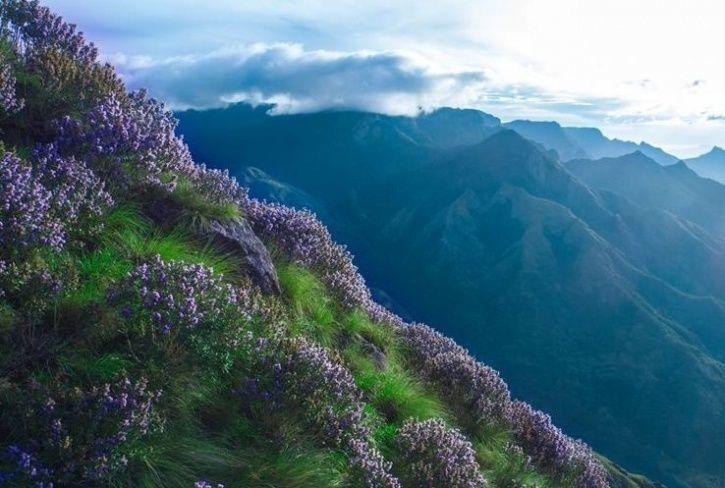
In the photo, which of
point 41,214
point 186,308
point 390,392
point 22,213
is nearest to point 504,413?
point 390,392

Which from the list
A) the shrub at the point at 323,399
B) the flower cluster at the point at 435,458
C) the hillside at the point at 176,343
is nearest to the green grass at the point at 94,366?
the hillside at the point at 176,343

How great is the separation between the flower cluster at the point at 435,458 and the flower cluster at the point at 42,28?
29.6 feet

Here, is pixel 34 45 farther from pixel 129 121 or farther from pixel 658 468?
pixel 658 468

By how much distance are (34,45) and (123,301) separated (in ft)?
24.0

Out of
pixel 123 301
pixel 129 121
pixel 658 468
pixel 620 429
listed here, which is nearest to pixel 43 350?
pixel 123 301

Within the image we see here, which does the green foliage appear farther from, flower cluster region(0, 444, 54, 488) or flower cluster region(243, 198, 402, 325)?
flower cluster region(0, 444, 54, 488)

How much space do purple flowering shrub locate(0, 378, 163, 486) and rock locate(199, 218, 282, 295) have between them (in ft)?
12.6

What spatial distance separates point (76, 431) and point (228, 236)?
4496mm

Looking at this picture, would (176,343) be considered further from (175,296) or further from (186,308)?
(175,296)

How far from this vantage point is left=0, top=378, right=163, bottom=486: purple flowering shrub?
4176 millimetres

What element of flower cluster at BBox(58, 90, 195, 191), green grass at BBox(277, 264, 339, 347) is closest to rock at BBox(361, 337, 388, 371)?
green grass at BBox(277, 264, 339, 347)

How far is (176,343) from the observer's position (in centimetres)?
558

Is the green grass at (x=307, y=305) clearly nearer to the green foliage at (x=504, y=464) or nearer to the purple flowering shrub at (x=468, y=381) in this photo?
the purple flowering shrub at (x=468, y=381)

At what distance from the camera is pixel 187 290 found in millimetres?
5930
